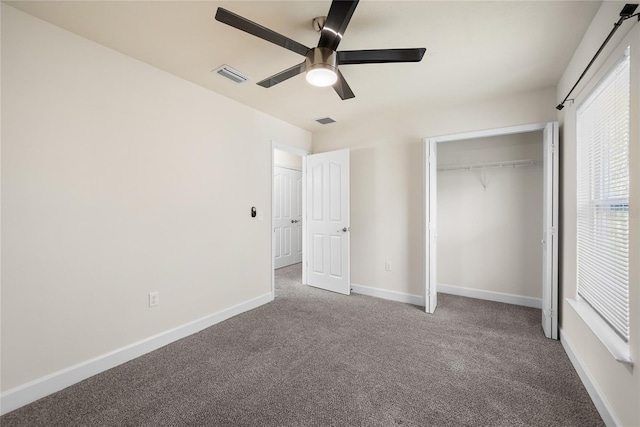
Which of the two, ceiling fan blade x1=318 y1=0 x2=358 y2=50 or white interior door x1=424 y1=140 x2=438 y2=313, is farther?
white interior door x1=424 y1=140 x2=438 y2=313

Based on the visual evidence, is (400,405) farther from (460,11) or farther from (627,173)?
(460,11)

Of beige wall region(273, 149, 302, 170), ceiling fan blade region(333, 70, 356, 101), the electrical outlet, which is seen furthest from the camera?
beige wall region(273, 149, 302, 170)

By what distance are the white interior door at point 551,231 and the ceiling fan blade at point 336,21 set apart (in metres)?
2.24

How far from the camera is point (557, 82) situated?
2734 mm

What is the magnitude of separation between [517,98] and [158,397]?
4199 mm

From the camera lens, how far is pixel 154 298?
2.48 meters

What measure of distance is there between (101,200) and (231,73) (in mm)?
1525

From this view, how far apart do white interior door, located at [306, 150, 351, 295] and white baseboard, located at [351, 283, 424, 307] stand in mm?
174

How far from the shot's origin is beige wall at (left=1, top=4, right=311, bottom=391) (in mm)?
1771

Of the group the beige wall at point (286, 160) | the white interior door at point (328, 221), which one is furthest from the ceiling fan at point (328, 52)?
the beige wall at point (286, 160)

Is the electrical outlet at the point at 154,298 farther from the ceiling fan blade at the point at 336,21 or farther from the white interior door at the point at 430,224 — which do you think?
the white interior door at the point at 430,224

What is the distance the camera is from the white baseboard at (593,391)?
4.99 ft

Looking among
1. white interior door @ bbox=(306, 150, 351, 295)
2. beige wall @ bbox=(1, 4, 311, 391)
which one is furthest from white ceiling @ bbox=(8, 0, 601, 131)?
white interior door @ bbox=(306, 150, 351, 295)

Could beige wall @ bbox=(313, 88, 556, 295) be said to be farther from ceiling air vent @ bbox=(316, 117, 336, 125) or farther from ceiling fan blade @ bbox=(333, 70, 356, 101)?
ceiling fan blade @ bbox=(333, 70, 356, 101)
